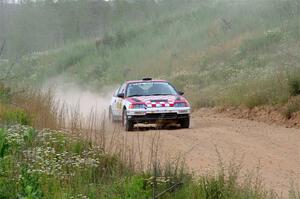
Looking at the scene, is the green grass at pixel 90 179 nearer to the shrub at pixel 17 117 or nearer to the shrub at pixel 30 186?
the shrub at pixel 30 186

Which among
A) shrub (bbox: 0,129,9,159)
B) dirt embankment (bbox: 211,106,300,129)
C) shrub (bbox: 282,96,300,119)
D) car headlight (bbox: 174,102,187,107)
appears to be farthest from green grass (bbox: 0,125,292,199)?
shrub (bbox: 282,96,300,119)

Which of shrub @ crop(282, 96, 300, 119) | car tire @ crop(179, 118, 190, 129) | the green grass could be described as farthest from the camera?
shrub @ crop(282, 96, 300, 119)

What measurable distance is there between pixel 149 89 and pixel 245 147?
5398mm

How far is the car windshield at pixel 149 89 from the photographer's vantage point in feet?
61.0

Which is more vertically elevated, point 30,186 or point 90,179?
point 30,186

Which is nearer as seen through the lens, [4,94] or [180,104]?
[4,94]

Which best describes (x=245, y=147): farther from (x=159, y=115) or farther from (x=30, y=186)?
(x=30, y=186)

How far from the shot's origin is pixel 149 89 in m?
18.7

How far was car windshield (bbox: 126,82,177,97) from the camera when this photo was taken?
18578mm

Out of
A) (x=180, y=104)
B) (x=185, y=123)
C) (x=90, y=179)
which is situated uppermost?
(x=180, y=104)

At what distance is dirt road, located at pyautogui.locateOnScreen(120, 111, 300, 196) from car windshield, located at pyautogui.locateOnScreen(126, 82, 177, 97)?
145cm

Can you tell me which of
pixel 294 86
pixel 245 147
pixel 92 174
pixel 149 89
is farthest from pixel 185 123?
pixel 92 174

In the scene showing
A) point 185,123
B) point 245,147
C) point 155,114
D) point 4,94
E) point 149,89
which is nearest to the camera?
point 245,147

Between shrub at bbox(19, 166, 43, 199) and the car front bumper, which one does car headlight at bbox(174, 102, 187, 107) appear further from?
shrub at bbox(19, 166, 43, 199)
